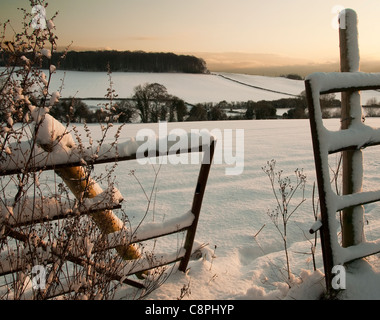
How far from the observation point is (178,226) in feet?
8.04

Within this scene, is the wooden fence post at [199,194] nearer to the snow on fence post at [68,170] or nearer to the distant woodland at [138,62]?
the snow on fence post at [68,170]

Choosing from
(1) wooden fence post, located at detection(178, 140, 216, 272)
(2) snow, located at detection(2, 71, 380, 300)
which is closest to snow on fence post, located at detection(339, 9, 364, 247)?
(2) snow, located at detection(2, 71, 380, 300)

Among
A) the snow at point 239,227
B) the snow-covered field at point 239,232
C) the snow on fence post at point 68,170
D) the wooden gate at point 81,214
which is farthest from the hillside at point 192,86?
the snow on fence post at point 68,170

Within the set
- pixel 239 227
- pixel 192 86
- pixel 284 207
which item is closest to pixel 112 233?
pixel 284 207

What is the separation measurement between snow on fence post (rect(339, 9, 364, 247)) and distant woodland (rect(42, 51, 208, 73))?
3834 centimetres

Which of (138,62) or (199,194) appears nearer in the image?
(199,194)

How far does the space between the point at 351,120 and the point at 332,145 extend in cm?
39

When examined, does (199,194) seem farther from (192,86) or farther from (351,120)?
(192,86)

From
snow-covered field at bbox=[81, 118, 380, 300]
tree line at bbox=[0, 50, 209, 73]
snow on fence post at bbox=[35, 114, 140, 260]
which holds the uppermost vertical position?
tree line at bbox=[0, 50, 209, 73]

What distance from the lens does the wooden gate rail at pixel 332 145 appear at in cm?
187

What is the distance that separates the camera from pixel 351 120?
Answer: 7.09 feet

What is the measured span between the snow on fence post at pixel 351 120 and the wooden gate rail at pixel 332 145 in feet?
0.20

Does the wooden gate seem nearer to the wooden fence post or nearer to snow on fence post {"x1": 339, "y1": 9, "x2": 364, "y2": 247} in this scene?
the wooden fence post

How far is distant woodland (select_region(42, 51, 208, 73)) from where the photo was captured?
4119 cm
